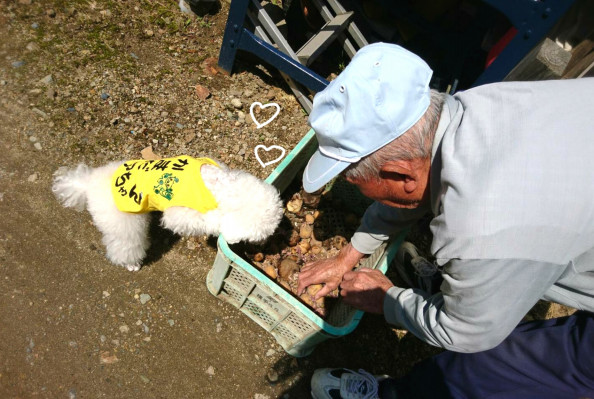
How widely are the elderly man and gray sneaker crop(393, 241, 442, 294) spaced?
32.8 inches

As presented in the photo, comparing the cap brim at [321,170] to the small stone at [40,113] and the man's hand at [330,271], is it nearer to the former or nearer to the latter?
the man's hand at [330,271]

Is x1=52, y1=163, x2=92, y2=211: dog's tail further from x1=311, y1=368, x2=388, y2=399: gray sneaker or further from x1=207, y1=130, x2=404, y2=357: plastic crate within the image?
x1=311, y1=368, x2=388, y2=399: gray sneaker

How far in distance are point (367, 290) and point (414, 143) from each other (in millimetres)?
848

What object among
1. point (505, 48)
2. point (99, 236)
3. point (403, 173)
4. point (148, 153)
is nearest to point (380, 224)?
point (403, 173)

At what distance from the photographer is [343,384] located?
186cm

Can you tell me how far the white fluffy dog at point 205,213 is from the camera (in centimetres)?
163

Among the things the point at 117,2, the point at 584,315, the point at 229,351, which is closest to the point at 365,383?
the point at 229,351

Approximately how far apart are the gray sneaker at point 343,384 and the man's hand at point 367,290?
476mm

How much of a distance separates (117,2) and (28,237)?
198 cm

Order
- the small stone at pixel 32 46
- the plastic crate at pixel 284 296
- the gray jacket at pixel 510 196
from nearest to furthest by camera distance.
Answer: the gray jacket at pixel 510 196, the plastic crate at pixel 284 296, the small stone at pixel 32 46

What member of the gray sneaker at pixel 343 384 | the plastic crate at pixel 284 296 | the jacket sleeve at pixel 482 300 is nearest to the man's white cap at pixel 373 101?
the jacket sleeve at pixel 482 300

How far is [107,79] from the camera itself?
255cm

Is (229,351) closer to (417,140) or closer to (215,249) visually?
(215,249)

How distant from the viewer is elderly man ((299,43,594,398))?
890mm
